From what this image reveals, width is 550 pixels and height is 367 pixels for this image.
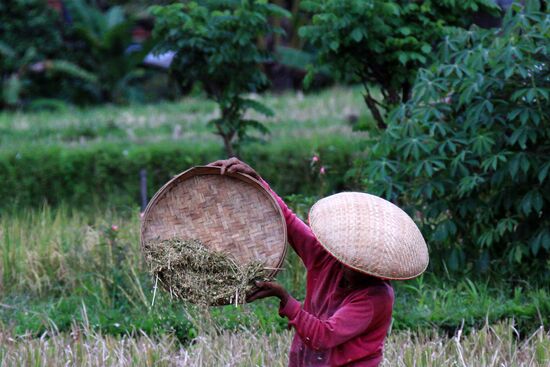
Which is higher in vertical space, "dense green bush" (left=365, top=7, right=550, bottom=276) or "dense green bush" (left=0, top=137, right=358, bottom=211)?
"dense green bush" (left=365, top=7, right=550, bottom=276)

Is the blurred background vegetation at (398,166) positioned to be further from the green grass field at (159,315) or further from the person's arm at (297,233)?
the person's arm at (297,233)

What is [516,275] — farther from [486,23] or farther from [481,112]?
[486,23]

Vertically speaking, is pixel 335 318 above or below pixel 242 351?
above

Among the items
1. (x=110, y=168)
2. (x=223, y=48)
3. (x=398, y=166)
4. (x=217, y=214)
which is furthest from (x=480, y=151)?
(x=110, y=168)

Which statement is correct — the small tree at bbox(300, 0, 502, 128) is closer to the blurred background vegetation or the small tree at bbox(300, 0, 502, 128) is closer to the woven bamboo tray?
Answer: the blurred background vegetation

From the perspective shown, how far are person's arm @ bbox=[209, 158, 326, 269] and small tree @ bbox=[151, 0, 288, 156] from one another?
3.12 metres

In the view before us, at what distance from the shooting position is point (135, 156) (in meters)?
8.51

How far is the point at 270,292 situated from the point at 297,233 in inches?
16.5

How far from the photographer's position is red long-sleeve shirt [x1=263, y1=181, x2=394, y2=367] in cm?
302

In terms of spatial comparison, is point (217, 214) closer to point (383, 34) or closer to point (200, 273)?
point (200, 273)

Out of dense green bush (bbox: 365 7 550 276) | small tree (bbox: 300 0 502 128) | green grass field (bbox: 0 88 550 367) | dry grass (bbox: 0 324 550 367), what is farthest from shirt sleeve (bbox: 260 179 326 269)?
small tree (bbox: 300 0 502 128)

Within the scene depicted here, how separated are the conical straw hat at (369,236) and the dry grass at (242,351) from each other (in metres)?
1.09

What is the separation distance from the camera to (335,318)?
9.93ft

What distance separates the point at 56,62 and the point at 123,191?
7.27 metres
